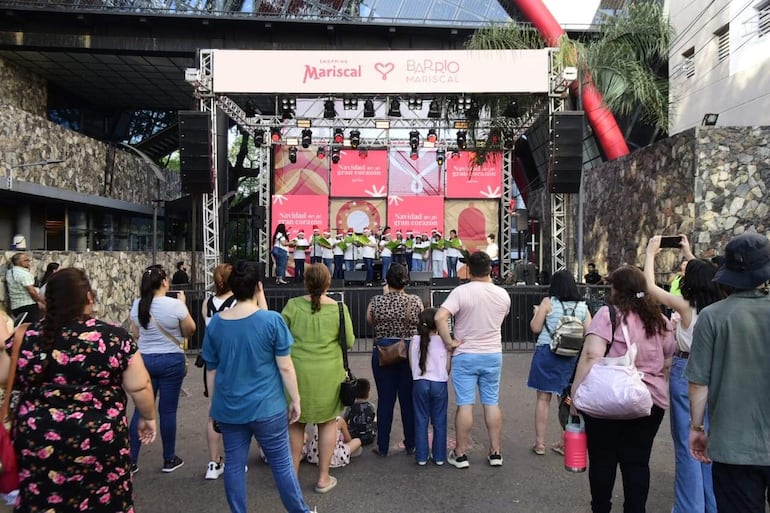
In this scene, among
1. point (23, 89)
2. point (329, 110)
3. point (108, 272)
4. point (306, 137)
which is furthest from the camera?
point (23, 89)

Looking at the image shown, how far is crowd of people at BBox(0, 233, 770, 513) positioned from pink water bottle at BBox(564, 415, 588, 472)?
3.7 inches

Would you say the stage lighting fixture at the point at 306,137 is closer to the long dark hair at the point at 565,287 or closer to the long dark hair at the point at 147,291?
the long dark hair at the point at 147,291

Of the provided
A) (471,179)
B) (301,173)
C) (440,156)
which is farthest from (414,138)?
(301,173)

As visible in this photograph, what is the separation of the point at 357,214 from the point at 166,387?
50.4 ft

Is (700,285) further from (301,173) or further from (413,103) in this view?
(301,173)

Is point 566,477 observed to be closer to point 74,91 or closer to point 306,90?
point 306,90

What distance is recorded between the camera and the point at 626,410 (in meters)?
2.98

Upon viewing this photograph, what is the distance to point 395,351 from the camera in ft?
15.3

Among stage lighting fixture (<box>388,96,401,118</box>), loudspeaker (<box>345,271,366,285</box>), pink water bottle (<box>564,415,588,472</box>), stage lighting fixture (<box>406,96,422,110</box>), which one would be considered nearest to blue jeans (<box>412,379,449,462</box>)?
pink water bottle (<box>564,415,588,472</box>)

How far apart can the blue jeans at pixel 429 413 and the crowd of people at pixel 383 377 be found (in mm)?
13

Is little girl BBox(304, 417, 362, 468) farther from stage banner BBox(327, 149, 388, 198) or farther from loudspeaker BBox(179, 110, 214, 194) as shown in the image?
stage banner BBox(327, 149, 388, 198)

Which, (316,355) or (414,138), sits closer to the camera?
(316,355)

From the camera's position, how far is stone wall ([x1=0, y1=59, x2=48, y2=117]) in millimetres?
19938

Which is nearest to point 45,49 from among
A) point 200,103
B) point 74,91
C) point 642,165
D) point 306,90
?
point 74,91
